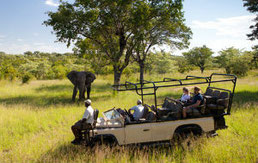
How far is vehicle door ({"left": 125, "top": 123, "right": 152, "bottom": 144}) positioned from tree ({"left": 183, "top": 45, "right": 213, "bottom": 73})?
50983mm

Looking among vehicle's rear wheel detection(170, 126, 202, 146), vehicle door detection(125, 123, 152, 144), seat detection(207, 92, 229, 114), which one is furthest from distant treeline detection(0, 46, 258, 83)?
vehicle door detection(125, 123, 152, 144)

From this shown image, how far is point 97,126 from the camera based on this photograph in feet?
19.9

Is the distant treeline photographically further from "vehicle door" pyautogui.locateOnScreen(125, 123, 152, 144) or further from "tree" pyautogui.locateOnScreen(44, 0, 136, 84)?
"vehicle door" pyautogui.locateOnScreen(125, 123, 152, 144)

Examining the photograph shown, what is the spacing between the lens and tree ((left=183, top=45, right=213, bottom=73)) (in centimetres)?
5191

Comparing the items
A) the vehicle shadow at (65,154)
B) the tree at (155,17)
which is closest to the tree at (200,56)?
the tree at (155,17)

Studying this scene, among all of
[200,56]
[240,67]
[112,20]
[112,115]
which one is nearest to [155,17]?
[112,20]

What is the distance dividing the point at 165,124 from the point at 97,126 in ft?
7.55

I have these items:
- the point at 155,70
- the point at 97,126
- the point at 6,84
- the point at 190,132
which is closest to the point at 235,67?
the point at 155,70

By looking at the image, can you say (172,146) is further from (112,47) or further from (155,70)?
(155,70)

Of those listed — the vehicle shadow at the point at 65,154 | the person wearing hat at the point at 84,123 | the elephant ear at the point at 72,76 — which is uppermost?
the elephant ear at the point at 72,76

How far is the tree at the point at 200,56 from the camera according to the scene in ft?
170

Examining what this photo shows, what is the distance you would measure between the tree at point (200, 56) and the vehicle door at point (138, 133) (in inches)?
2007

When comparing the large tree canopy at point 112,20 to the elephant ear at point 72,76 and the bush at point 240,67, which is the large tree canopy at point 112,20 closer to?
the elephant ear at point 72,76

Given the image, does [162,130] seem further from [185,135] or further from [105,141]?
[105,141]
